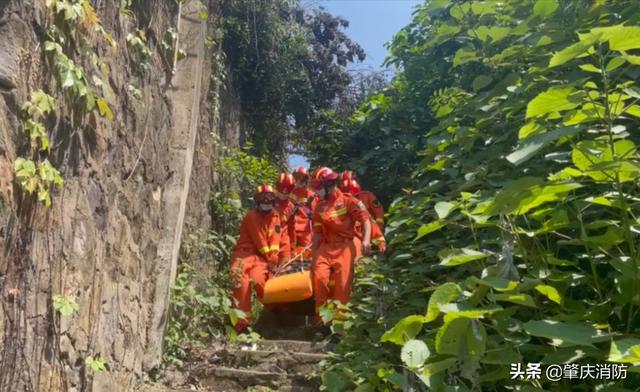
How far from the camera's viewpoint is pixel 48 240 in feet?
8.63

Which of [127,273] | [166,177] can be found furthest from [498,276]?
[166,177]

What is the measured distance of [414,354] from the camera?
1610 mm

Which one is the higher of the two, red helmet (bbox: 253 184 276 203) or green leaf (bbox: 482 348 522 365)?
red helmet (bbox: 253 184 276 203)

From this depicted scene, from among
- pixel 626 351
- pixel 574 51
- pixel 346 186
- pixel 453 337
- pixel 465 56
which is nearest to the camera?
pixel 626 351

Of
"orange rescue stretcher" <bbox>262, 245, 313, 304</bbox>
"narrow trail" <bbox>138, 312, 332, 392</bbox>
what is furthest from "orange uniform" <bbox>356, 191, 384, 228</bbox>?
"narrow trail" <bbox>138, 312, 332, 392</bbox>

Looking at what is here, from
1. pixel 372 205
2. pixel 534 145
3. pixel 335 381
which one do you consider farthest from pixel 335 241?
pixel 534 145

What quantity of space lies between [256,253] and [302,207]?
1375 mm

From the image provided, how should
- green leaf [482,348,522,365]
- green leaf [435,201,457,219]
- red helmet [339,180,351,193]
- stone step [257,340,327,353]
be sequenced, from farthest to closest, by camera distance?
red helmet [339,180,351,193], stone step [257,340,327,353], green leaf [435,201,457,219], green leaf [482,348,522,365]

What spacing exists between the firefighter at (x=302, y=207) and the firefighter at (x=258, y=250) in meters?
0.71

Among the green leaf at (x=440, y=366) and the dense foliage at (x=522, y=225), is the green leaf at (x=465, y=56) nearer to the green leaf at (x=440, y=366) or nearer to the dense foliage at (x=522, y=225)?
the dense foliage at (x=522, y=225)

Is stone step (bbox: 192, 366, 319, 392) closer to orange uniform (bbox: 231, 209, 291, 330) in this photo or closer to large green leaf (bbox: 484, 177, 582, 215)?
orange uniform (bbox: 231, 209, 291, 330)

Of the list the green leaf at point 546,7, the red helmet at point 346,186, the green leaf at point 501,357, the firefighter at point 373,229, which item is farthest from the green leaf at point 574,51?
the red helmet at point 346,186

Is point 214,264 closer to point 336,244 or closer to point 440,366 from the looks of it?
point 336,244

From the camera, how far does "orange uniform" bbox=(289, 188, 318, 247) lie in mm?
6793
